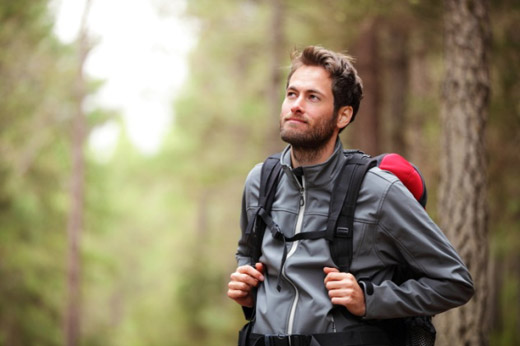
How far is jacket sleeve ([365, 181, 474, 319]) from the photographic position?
260cm

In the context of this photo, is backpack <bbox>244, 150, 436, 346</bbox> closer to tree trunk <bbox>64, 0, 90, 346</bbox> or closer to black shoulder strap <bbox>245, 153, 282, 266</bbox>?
black shoulder strap <bbox>245, 153, 282, 266</bbox>

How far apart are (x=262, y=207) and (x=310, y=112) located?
0.58m

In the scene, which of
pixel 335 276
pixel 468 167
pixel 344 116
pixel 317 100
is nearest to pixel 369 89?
pixel 468 167

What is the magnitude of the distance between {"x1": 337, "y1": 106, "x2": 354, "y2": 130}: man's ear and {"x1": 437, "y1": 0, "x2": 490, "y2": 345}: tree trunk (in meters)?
2.67

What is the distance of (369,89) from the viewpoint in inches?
385

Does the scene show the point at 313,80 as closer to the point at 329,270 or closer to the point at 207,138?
the point at 329,270

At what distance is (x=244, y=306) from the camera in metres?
3.13

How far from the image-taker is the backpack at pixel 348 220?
2662 mm

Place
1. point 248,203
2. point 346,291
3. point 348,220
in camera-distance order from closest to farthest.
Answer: point 346,291
point 348,220
point 248,203

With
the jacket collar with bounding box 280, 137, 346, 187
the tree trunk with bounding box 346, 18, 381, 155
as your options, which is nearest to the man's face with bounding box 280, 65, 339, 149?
the jacket collar with bounding box 280, 137, 346, 187

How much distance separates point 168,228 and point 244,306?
1369 inches

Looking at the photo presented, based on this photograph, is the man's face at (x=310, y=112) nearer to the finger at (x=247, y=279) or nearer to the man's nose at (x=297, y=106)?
the man's nose at (x=297, y=106)

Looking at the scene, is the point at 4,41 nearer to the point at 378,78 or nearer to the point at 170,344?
the point at 378,78

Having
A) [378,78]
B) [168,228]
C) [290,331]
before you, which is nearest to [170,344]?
[378,78]
